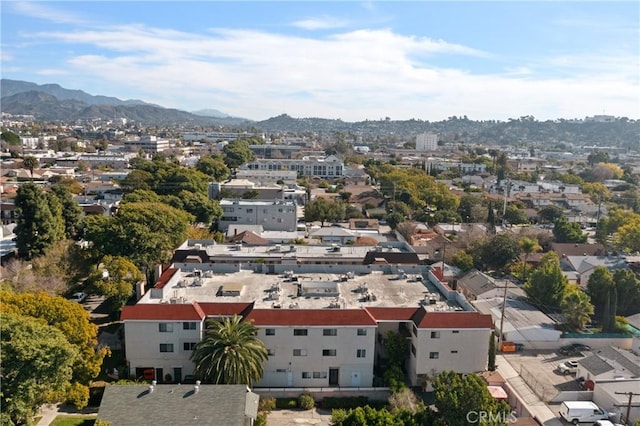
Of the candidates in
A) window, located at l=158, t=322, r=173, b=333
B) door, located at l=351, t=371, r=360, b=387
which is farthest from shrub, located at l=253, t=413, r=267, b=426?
window, located at l=158, t=322, r=173, b=333

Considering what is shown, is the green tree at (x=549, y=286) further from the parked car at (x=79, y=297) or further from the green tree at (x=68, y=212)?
the green tree at (x=68, y=212)

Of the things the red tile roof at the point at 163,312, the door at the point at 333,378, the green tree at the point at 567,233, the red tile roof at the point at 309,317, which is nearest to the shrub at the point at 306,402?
the door at the point at 333,378

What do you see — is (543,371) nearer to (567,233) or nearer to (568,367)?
(568,367)

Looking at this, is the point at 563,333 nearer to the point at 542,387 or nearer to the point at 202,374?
the point at 542,387

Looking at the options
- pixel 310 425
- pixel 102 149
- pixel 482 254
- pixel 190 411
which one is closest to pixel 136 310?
pixel 190 411

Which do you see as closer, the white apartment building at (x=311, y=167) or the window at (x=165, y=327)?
the window at (x=165, y=327)

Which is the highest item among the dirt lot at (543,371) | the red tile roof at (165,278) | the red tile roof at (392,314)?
the red tile roof at (165,278)

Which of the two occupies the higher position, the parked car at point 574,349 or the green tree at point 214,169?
the green tree at point 214,169

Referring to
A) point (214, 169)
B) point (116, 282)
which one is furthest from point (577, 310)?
point (214, 169)
